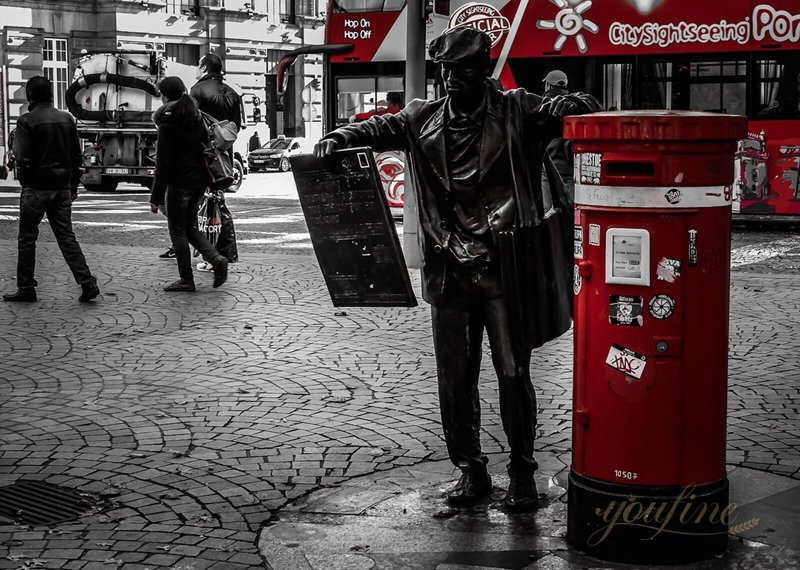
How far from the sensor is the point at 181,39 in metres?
46.7

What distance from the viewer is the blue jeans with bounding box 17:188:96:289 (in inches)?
406

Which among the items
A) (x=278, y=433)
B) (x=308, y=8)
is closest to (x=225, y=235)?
(x=278, y=433)

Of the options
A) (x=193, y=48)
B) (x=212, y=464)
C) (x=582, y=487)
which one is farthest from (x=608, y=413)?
(x=193, y=48)

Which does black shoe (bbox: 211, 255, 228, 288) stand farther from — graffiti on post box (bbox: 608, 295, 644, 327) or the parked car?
the parked car

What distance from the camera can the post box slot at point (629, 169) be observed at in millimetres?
4039

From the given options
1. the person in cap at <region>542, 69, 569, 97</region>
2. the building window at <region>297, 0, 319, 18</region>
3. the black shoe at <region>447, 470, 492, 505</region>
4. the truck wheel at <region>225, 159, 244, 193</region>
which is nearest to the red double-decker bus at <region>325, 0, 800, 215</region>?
the person in cap at <region>542, 69, 569, 97</region>

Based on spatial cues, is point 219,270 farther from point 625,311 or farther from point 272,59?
point 272,59

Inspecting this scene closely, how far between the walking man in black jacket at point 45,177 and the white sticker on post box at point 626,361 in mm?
7087

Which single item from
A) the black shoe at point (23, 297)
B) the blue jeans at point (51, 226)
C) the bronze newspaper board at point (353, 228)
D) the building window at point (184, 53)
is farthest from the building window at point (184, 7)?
the bronze newspaper board at point (353, 228)

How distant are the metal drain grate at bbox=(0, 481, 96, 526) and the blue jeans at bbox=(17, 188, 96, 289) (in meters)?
5.44

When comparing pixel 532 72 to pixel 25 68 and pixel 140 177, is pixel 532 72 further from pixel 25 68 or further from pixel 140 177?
pixel 25 68

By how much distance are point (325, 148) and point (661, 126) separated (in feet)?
4.47

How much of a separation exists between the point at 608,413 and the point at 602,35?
14.0 metres

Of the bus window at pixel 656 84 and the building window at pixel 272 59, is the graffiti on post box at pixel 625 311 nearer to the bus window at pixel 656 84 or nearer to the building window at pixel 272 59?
the bus window at pixel 656 84
